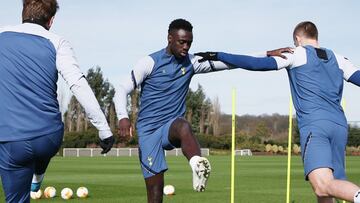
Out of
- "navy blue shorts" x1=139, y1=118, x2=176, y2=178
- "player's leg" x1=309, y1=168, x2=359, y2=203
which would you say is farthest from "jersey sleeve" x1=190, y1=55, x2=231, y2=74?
"player's leg" x1=309, y1=168, x2=359, y2=203

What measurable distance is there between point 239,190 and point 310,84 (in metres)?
12.3

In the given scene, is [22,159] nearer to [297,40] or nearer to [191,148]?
[191,148]

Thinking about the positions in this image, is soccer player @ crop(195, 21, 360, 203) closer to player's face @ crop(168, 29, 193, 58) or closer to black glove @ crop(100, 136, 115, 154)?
player's face @ crop(168, 29, 193, 58)

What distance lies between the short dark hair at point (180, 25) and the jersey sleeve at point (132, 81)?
19.9 inches

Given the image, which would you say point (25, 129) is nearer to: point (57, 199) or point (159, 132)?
point (159, 132)

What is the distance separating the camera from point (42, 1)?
6164 mm

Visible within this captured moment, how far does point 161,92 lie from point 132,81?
408 millimetres

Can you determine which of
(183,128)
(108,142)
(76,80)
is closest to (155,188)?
(183,128)

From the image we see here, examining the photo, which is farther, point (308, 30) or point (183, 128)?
point (183, 128)

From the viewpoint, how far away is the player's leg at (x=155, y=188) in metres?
8.99

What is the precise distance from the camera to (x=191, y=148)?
7.99 metres

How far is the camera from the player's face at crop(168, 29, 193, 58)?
867 centimetres

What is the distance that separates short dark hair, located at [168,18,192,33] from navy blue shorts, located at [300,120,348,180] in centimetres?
188

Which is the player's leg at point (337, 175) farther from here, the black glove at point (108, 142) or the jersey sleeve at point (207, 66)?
the black glove at point (108, 142)
